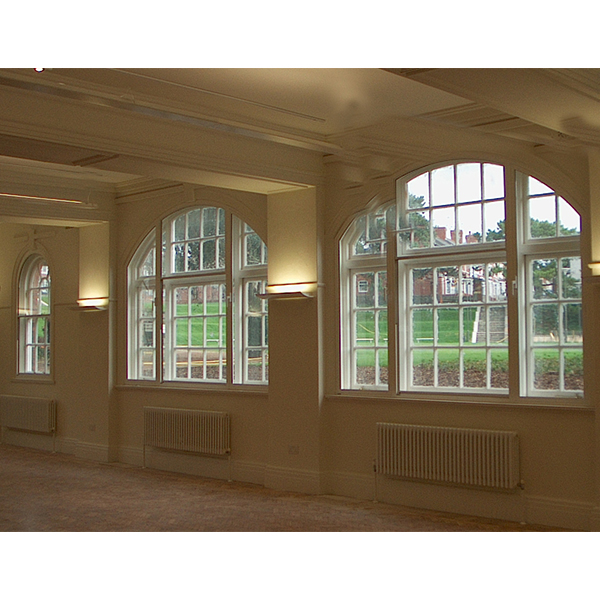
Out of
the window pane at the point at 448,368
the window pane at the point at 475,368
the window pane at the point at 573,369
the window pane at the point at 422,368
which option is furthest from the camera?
the window pane at the point at 422,368

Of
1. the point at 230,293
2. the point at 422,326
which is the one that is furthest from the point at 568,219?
the point at 230,293

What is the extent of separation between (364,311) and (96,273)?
179 inches

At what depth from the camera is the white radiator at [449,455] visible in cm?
675

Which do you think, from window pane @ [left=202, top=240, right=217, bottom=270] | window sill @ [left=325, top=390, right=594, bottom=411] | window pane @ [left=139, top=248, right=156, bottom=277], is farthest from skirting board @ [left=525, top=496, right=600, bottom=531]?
window pane @ [left=139, top=248, right=156, bottom=277]

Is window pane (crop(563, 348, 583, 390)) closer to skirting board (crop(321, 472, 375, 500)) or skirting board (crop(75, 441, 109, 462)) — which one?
skirting board (crop(321, 472, 375, 500))

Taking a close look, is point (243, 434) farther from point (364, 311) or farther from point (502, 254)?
point (502, 254)

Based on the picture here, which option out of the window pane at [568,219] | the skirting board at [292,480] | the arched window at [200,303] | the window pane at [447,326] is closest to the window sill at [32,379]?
the arched window at [200,303]

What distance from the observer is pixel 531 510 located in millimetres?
6652

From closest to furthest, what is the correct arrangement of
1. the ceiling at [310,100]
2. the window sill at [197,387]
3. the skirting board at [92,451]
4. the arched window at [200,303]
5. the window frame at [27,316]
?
the ceiling at [310,100], the window sill at [197,387], the arched window at [200,303], the skirting board at [92,451], the window frame at [27,316]

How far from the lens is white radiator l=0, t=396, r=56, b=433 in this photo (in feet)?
37.9

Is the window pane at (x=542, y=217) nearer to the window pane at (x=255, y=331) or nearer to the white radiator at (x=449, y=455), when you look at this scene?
the white radiator at (x=449, y=455)

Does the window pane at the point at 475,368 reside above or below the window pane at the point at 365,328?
below

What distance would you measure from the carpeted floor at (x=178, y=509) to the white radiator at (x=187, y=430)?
38 centimetres

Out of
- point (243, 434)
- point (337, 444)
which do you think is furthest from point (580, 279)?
point (243, 434)
